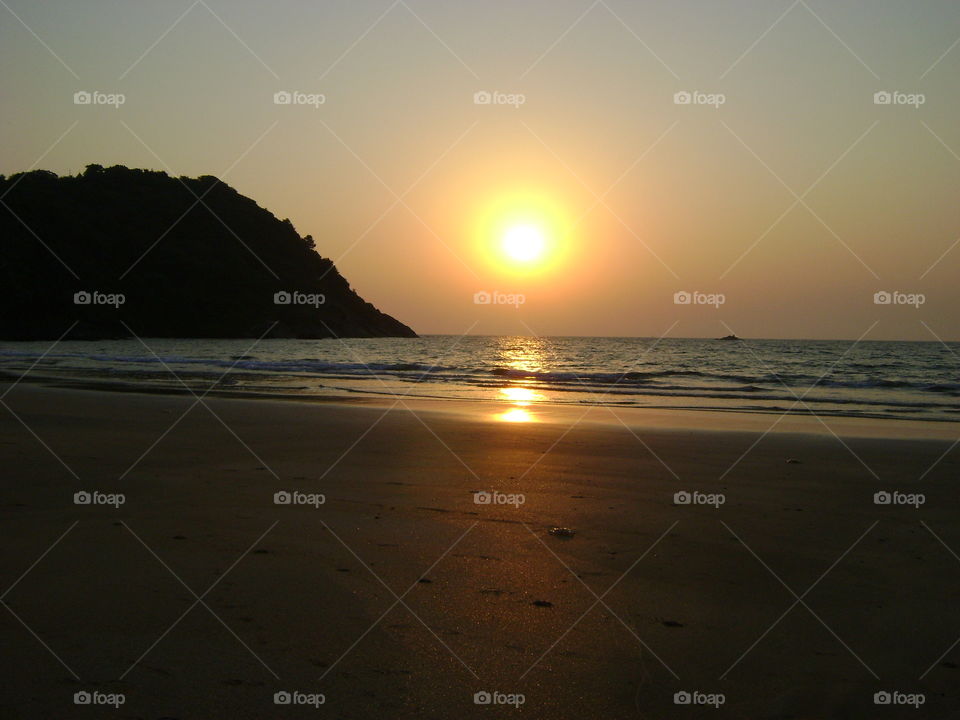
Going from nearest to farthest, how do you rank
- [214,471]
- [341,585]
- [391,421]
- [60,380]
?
[341,585] → [214,471] → [391,421] → [60,380]

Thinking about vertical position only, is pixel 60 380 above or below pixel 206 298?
below

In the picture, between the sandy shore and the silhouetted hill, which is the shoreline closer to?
the sandy shore

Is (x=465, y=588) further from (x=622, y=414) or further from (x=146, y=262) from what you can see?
(x=146, y=262)

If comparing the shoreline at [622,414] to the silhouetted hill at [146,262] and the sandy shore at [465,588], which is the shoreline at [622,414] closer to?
the sandy shore at [465,588]

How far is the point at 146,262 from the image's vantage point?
86438 mm

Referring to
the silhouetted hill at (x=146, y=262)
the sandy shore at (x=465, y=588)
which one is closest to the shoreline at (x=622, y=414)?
the sandy shore at (x=465, y=588)

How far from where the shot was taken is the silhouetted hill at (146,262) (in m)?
75.8

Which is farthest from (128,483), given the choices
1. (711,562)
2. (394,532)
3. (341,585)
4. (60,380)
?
(60,380)

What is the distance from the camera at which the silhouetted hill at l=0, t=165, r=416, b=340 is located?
7575 centimetres

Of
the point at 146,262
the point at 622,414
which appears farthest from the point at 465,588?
the point at 146,262

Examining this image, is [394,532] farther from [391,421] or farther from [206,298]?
[206,298]

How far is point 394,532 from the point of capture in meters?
5.55

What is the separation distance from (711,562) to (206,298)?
288ft

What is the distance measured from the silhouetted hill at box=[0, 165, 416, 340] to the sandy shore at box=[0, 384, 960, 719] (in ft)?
217
